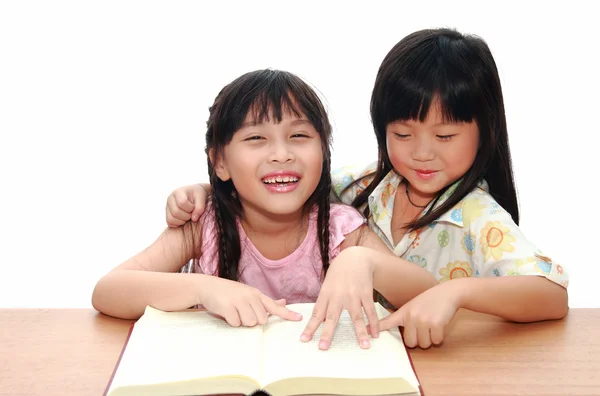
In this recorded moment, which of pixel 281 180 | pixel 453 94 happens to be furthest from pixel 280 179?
pixel 453 94

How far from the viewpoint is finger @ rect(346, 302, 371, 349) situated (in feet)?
3.30

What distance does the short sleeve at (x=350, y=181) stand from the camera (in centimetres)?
163

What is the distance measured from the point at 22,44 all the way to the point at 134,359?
258 centimetres

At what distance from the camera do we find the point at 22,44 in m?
3.24

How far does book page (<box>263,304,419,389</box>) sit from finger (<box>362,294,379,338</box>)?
0.04 ft

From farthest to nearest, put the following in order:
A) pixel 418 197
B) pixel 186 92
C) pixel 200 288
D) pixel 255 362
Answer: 1. pixel 186 92
2. pixel 418 197
3. pixel 200 288
4. pixel 255 362

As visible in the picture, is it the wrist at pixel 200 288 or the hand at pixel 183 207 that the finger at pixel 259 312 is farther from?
the hand at pixel 183 207

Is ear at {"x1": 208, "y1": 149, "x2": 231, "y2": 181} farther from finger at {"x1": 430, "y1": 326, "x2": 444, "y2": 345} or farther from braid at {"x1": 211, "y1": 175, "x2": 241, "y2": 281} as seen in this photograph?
finger at {"x1": 430, "y1": 326, "x2": 444, "y2": 345}

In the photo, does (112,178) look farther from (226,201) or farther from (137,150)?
(226,201)

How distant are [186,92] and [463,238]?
186cm

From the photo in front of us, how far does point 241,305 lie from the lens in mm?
1103

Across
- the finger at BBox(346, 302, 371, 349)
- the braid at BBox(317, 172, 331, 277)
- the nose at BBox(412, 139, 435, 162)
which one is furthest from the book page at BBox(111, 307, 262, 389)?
the nose at BBox(412, 139, 435, 162)

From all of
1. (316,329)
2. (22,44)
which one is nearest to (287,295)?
(316,329)

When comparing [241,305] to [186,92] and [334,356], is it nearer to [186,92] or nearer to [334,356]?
[334,356]
